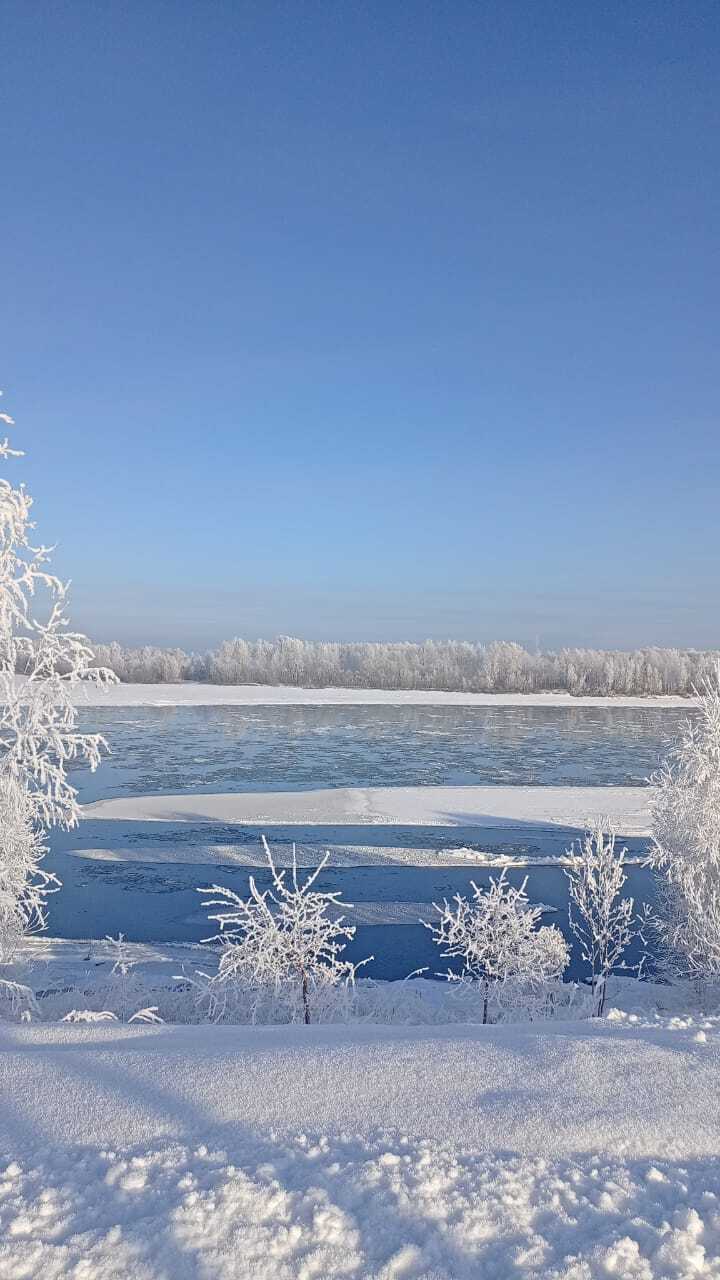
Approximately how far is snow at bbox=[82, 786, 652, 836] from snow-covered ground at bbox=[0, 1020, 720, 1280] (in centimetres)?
2554

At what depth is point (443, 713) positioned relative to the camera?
260 feet

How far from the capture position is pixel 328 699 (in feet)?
302

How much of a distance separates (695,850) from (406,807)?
1677 cm

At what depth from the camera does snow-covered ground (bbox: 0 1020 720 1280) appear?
3.92m

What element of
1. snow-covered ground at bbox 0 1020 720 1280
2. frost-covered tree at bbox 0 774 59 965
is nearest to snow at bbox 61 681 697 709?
frost-covered tree at bbox 0 774 59 965

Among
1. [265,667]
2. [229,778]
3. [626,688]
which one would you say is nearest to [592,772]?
[229,778]

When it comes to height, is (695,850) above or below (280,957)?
above

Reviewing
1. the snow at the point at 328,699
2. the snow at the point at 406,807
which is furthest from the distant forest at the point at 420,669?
the snow at the point at 406,807

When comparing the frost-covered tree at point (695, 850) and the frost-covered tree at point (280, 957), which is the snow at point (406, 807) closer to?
the frost-covered tree at point (695, 850)

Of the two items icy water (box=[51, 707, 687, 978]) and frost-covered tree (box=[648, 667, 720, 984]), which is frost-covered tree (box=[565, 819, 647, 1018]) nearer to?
icy water (box=[51, 707, 687, 978])

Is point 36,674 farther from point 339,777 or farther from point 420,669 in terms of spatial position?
point 420,669

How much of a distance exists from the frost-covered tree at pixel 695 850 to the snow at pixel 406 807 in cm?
1064

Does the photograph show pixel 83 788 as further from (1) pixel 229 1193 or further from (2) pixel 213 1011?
(1) pixel 229 1193

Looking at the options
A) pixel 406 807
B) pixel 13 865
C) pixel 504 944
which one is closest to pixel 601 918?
pixel 504 944
